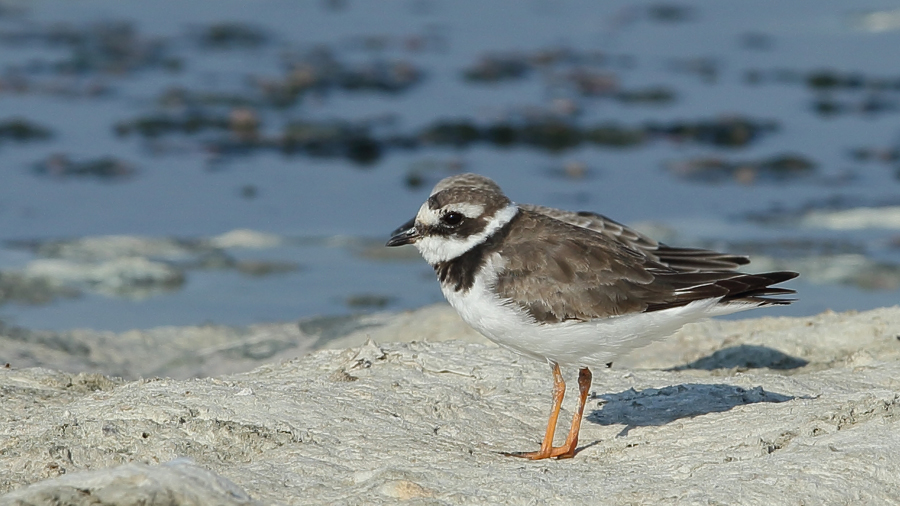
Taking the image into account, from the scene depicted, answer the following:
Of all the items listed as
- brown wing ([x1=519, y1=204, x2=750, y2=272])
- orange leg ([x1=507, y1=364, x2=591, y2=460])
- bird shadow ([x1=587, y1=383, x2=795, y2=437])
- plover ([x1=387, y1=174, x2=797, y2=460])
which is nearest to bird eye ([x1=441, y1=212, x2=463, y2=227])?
plover ([x1=387, y1=174, x2=797, y2=460])

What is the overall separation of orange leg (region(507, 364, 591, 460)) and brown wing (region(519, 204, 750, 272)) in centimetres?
170

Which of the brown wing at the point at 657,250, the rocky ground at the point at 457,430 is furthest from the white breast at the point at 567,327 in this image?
the brown wing at the point at 657,250

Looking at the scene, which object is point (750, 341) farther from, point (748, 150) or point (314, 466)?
point (748, 150)

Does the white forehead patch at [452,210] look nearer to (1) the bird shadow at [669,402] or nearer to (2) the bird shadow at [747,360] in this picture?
(1) the bird shadow at [669,402]

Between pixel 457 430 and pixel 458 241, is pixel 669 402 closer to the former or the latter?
pixel 457 430

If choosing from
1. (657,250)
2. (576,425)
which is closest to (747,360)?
(657,250)

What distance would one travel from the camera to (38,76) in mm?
16094

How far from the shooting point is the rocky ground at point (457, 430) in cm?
468

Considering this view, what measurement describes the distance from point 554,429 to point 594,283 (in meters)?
0.70

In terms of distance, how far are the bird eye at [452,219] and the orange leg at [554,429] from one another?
0.84 metres

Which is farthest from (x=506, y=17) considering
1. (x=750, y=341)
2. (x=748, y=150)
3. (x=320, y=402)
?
(x=320, y=402)

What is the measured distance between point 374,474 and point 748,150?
396 inches

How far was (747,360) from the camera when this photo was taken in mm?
7617

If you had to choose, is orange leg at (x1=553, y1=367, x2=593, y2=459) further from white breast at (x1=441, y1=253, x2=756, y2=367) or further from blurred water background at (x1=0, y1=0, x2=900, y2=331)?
blurred water background at (x1=0, y1=0, x2=900, y2=331)
